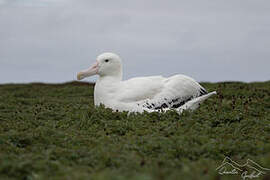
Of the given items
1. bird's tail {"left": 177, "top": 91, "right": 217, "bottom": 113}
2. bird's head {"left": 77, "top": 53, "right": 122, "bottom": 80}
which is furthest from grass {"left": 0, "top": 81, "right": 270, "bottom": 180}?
bird's head {"left": 77, "top": 53, "right": 122, "bottom": 80}

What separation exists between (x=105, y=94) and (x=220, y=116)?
2485 millimetres

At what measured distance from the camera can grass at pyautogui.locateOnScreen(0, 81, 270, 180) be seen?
5277 millimetres

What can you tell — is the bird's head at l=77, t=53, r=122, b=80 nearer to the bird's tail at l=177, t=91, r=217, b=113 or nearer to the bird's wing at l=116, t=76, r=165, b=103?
the bird's wing at l=116, t=76, r=165, b=103

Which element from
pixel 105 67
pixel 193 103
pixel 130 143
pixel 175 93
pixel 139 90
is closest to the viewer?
pixel 130 143

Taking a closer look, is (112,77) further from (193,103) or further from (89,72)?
(193,103)

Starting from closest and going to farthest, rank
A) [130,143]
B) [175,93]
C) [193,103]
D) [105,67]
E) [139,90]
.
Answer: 1. [130,143]
2. [139,90]
3. [175,93]
4. [193,103]
5. [105,67]

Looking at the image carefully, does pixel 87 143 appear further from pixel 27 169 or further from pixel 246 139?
pixel 246 139

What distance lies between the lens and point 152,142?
22.6ft

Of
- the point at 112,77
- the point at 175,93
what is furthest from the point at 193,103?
the point at 112,77

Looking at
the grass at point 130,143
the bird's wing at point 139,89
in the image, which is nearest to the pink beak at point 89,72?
the bird's wing at point 139,89

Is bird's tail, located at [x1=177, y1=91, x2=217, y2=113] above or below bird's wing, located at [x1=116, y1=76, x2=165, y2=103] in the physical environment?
below

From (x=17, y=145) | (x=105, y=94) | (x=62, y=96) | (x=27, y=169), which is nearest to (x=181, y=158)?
(x=27, y=169)

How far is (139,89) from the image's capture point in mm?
9430

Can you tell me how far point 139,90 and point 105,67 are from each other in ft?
4.10
